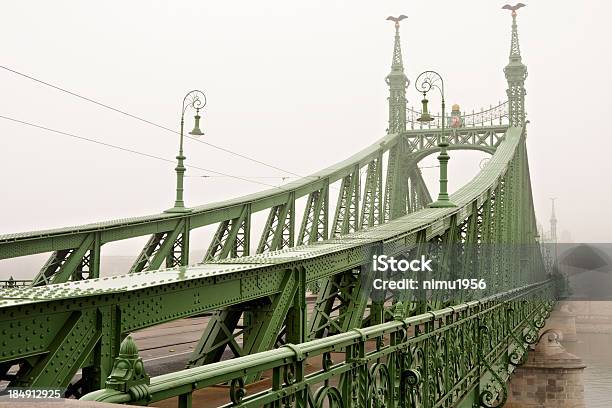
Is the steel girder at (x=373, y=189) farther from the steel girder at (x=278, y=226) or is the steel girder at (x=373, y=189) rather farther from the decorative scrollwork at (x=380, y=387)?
the decorative scrollwork at (x=380, y=387)

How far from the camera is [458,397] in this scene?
9.65 m

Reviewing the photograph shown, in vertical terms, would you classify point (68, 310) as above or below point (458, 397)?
above

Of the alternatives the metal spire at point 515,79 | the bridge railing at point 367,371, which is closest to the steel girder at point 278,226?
the bridge railing at point 367,371

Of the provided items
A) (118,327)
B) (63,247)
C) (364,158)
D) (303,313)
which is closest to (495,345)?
(303,313)

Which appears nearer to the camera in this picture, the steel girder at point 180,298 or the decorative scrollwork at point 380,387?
the steel girder at point 180,298

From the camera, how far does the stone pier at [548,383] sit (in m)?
29.4

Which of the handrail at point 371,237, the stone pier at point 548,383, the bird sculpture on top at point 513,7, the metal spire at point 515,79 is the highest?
the bird sculpture on top at point 513,7

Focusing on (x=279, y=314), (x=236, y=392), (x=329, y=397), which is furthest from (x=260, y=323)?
(x=236, y=392)

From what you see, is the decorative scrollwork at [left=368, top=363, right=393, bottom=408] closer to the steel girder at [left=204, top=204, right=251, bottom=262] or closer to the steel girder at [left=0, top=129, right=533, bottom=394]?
the steel girder at [left=0, top=129, right=533, bottom=394]

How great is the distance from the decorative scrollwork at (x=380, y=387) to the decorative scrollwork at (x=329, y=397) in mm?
730

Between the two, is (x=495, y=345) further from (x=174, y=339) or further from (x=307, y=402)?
(x=307, y=402)

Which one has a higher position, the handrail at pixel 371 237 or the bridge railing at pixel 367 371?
the handrail at pixel 371 237

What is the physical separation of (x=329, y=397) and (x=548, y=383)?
2864cm

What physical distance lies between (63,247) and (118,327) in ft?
29.7
